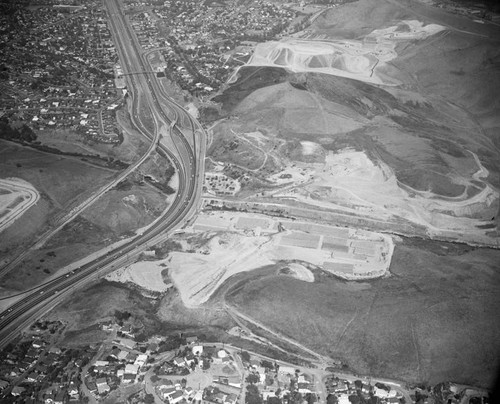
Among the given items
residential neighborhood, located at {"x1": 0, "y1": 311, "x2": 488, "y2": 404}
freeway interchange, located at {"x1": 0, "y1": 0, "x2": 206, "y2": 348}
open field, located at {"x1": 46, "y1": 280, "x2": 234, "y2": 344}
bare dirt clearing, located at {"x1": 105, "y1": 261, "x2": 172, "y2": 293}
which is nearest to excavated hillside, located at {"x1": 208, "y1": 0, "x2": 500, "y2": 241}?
freeway interchange, located at {"x1": 0, "y1": 0, "x2": 206, "y2": 348}

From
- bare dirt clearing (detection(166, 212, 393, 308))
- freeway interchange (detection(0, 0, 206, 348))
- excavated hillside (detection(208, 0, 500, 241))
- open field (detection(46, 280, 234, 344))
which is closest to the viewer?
open field (detection(46, 280, 234, 344))

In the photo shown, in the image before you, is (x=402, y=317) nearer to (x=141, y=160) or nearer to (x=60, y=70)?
(x=141, y=160)

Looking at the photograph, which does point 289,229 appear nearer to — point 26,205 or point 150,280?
point 150,280

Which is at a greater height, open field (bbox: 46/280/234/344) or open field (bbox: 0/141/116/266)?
open field (bbox: 0/141/116/266)

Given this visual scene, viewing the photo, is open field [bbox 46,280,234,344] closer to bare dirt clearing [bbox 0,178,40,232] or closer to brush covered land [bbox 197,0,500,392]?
brush covered land [bbox 197,0,500,392]

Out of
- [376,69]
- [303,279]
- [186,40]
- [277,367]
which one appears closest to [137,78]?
[186,40]

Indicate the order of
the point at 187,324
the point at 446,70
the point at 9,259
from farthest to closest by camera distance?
1. the point at 446,70
2. the point at 9,259
3. the point at 187,324

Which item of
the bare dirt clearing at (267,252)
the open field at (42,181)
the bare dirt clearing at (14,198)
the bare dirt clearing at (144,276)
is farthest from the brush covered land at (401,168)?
the bare dirt clearing at (14,198)

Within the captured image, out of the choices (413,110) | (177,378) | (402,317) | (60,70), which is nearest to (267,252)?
(402,317)
